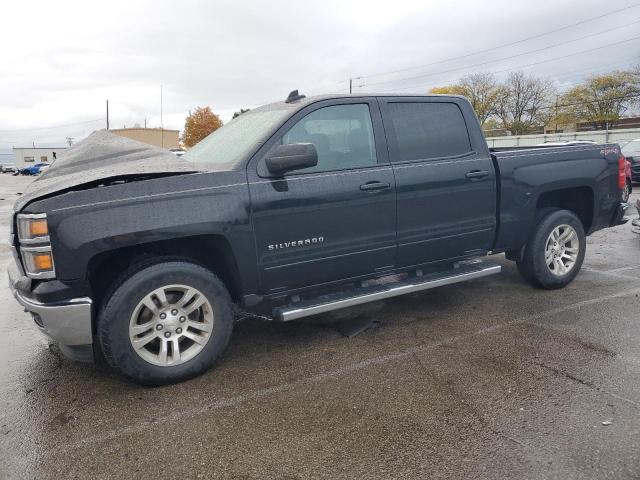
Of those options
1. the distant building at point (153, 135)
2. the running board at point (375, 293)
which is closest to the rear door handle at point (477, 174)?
the running board at point (375, 293)

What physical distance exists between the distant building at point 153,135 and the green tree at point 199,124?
9.70ft

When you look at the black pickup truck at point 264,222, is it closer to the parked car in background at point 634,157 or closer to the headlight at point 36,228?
the headlight at point 36,228

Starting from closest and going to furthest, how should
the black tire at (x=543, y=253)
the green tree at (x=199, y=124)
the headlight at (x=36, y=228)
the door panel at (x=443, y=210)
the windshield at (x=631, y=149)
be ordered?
the headlight at (x=36, y=228) < the door panel at (x=443, y=210) < the black tire at (x=543, y=253) < the windshield at (x=631, y=149) < the green tree at (x=199, y=124)

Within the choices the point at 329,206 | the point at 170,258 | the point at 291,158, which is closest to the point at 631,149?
the point at 329,206

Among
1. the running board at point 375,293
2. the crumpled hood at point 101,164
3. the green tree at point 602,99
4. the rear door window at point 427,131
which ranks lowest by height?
the running board at point 375,293

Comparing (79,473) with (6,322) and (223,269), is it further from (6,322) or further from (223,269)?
(6,322)

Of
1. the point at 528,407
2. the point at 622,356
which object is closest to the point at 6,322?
the point at 528,407

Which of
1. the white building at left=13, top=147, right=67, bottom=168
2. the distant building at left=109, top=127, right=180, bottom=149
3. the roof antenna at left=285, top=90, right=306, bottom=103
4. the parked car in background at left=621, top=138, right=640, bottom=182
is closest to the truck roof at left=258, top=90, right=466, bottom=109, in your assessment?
the roof antenna at left=285, top=90, right=306, bottom=103

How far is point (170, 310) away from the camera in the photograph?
10.8 feet

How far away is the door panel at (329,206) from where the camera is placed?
3.53m

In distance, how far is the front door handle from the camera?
3.83 meters

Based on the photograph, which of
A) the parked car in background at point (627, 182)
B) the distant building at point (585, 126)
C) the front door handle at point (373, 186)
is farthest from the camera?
the distant building at point (585, 126)

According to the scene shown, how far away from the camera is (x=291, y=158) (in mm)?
3379

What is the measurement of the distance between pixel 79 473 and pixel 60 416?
0.68m
